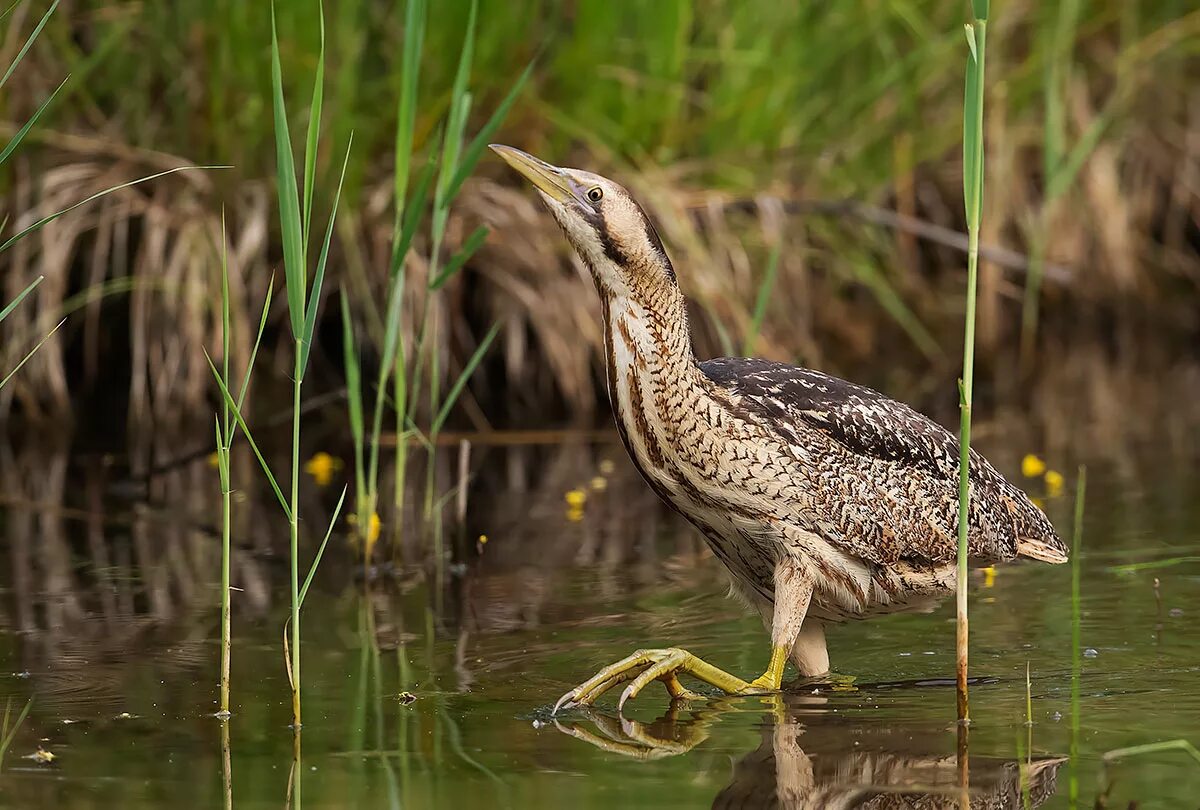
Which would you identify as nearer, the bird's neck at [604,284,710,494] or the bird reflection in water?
the bird reflection in water

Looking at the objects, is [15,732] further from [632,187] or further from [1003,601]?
[632,187]

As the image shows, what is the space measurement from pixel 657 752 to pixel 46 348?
5.94m

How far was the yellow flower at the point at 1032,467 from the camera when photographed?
8.96m

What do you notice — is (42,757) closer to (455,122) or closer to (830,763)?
(830,763)

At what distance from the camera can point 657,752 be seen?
4836mm

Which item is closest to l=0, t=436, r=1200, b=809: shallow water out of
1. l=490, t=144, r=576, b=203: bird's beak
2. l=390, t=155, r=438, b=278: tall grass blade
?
l=390, t=155, r=438, b=278: tall grass blade

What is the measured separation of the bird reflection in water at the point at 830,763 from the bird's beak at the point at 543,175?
1496 mm

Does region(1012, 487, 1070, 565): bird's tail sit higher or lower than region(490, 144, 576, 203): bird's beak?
lower

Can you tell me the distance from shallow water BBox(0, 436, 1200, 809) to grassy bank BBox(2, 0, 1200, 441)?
5.72 ft

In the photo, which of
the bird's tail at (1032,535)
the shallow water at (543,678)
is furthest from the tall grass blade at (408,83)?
the bird's tail at (1032,535)

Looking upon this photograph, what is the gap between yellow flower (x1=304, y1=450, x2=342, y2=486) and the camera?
9.25 meters

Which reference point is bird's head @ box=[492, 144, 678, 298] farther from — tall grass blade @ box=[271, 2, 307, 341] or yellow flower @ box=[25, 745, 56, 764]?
yellow flower @ box=[25, 745, 56, 764]

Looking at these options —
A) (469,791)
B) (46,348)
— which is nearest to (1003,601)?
(469,791)

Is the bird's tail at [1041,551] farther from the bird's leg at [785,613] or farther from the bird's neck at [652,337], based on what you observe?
the bird's neck at [652,337]
